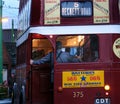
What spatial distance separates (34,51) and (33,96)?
123 centimetres

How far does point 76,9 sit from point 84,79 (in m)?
1.76

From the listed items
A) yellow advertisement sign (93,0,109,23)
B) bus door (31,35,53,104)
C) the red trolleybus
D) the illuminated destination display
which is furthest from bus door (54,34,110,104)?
bus door (31,35,53,104)

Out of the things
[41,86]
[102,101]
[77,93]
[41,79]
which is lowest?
[102,101]

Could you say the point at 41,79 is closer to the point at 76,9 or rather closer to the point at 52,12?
the point at 52,12

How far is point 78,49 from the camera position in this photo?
12.1 m

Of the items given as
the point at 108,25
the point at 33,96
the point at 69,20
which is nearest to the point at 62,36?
the point at 69,20

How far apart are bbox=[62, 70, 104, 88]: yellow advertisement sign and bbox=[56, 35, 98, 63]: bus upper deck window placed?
13.5 inches

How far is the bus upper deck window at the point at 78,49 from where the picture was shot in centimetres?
1207

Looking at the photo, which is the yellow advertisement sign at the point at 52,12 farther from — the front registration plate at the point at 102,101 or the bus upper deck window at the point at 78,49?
the front registration plate at the point at 102,101

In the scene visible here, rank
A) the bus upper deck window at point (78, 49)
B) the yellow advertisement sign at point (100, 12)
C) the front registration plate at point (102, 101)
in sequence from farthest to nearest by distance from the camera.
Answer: the yellow advertisement sign at point (100, 12) < the bus upper deck window at point (78, 49) < the front registration plate at point (102, 101)

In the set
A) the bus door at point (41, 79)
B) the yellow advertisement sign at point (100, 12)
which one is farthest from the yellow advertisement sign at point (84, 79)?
the yellow advertisement sign at point (100, 12)

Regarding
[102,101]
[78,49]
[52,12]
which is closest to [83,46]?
[78,49]

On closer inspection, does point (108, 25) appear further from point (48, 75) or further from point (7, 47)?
point (7, 47)

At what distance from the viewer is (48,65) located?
1328cm
